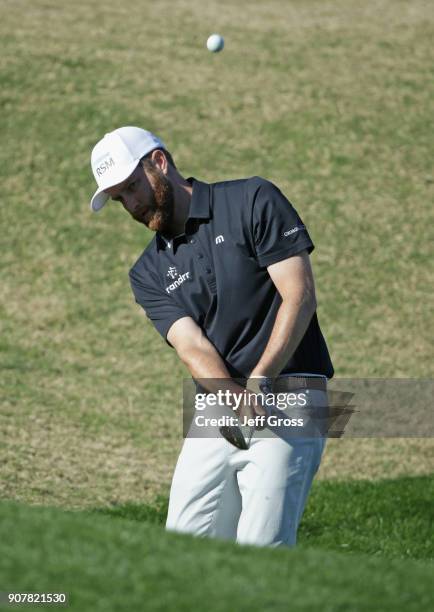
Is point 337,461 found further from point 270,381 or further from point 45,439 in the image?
point 270,381

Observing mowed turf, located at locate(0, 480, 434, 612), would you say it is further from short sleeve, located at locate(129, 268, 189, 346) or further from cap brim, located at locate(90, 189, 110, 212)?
cap brim, located at locate(90, 189, 110, 212)

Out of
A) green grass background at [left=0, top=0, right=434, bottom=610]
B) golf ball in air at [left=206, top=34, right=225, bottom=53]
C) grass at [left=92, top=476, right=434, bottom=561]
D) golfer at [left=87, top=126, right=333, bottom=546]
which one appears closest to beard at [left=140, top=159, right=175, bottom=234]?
golfer at [left=87, top=126, right=333, bottom=546]

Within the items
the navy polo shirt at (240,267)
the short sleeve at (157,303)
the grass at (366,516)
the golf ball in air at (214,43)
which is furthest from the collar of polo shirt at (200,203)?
the golf ball in air at (214,43)

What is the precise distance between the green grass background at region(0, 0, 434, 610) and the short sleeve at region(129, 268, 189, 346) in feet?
4.44

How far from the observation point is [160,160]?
5.68 meters

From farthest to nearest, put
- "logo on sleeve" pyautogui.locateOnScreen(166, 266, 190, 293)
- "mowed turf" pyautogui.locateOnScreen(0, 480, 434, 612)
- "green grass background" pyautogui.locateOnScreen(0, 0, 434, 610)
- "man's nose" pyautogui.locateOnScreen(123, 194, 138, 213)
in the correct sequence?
1. "green grass background" pyautogui.locateOnScreen(0, 0, 434, 610)
2. "logo on sleeve" pyautogui.locateOnScreen(166, 266, 190, 293)
3. "man's nose" pyautogui.locateOnScreen(123, 194, 138, 213)
4. "mowed turf" pyautogui.locateOnScreen(0, 480, 434, 612)

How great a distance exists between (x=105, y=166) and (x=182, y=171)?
12.2 meters

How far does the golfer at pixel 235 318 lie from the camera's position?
535 cm

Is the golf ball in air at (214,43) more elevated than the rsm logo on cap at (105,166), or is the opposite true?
the golf ball in air at (214,43)

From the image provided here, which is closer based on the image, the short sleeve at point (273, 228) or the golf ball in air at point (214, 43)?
the short sleeve at point (273, 228)

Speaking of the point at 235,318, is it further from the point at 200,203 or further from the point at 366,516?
the point at 366,516

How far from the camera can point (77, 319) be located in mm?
14617

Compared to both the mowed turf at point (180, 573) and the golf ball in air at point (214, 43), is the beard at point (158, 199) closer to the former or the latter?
the mowed turf at point (180, 573)

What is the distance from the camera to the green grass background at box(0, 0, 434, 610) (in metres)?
11.5
